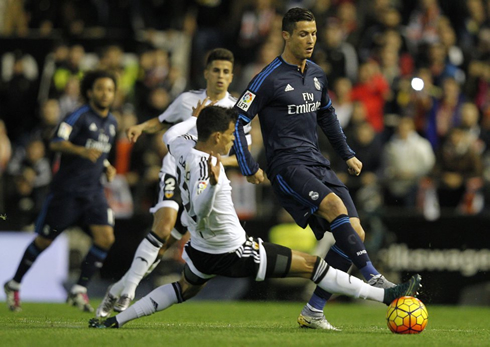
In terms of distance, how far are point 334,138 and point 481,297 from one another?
19.5 ft

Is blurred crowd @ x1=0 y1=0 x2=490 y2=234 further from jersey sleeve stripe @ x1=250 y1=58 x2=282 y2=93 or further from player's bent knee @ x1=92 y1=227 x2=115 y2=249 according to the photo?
jersey sleeve stripe @ x1=250 y1=58 x2=282 y2=93

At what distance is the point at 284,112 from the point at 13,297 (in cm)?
461

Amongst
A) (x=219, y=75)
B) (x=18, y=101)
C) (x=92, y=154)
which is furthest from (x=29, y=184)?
(x=219, y=75)

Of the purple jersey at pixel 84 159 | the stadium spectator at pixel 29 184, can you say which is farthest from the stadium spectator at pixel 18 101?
the purple jersey at pixel 84 159

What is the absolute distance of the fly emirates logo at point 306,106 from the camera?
841 centimetres

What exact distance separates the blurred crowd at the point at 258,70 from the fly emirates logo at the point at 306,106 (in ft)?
18.7

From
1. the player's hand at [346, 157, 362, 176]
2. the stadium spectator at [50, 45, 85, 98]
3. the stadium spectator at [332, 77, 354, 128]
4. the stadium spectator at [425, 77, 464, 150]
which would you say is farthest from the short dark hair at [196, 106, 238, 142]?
the stadium spectator at [50, 45, 85, 98]

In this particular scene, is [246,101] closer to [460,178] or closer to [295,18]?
[295,18]

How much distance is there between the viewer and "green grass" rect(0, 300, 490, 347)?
6938mm

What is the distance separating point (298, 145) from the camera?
8383 mm

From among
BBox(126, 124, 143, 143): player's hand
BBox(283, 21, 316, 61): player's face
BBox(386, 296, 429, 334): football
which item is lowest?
BBox(386, 296, 429, 334): football

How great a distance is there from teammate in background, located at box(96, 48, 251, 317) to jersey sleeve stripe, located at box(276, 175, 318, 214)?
106cm

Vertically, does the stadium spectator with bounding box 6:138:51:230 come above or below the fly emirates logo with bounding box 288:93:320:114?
below

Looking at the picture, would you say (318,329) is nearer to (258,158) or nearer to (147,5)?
(258,158)
